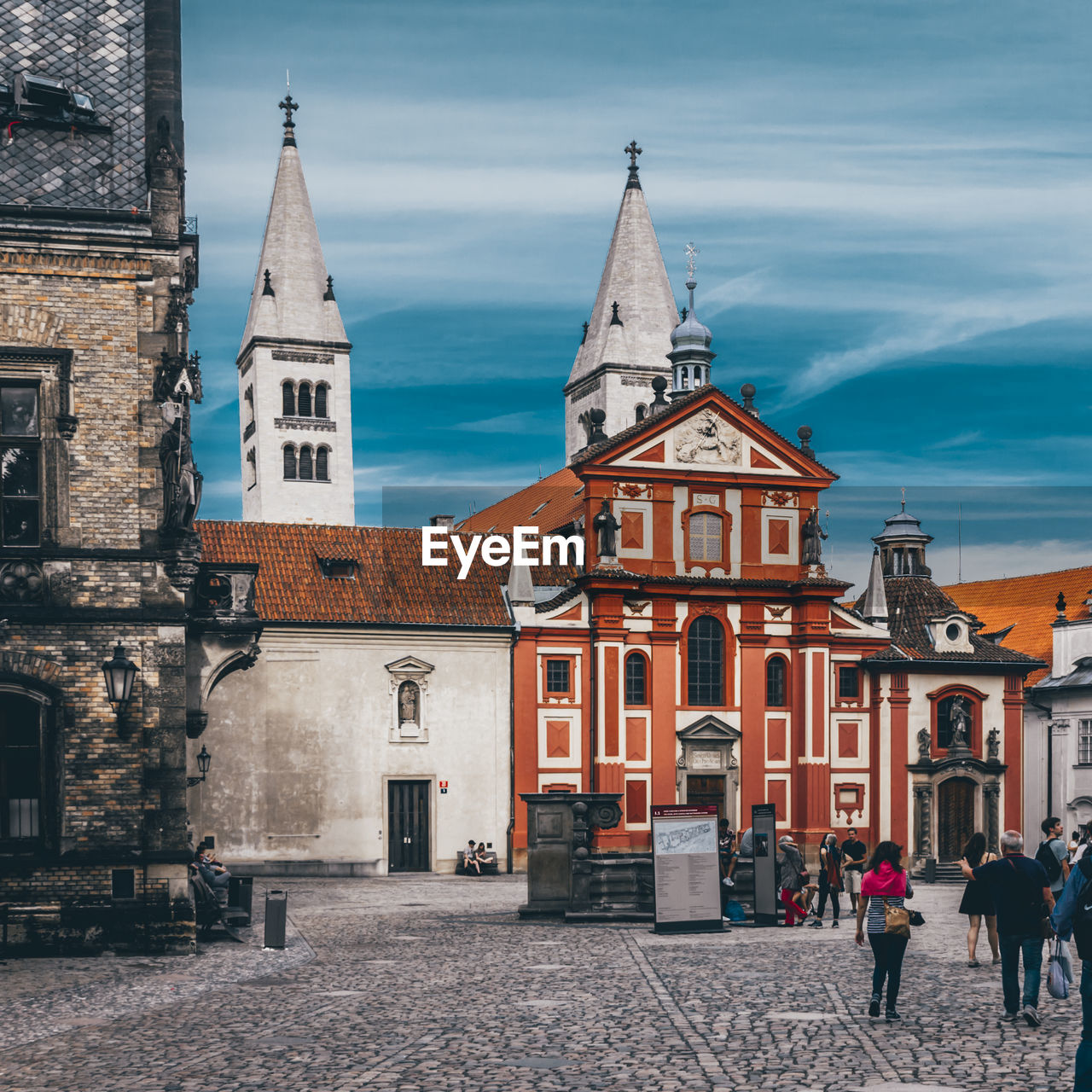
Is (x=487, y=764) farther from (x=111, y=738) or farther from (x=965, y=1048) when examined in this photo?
(x=965, y=1048)

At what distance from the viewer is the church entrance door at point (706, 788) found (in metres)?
46.5

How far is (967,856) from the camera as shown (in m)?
19.2

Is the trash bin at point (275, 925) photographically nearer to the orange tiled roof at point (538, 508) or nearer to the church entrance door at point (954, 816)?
the orange tiled roof at point (538, 508)

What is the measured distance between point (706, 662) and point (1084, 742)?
1418 cm

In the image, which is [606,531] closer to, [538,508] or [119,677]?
[538,508]

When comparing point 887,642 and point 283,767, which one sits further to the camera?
point 887,642

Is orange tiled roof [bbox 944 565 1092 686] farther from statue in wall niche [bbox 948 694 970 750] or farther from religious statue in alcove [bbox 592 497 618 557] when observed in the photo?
religious statue in alcove [bbox 592 497 618 557]

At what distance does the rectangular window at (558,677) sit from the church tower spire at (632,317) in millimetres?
31278

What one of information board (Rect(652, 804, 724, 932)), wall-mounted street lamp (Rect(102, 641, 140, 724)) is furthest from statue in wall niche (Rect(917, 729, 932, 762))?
wall-mounted street lamp (Rect(102, 641, 140, 724))

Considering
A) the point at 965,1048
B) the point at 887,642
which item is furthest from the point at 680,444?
the point at 965,1048

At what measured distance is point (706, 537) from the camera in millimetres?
47906

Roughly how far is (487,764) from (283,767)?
5.71m

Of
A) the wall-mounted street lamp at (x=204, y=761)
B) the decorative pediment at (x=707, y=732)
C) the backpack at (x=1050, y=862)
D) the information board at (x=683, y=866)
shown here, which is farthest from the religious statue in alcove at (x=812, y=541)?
the backpack at (x=1050, y=862)

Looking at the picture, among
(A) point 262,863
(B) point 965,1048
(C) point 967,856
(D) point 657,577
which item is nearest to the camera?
(B) point 965,1048
